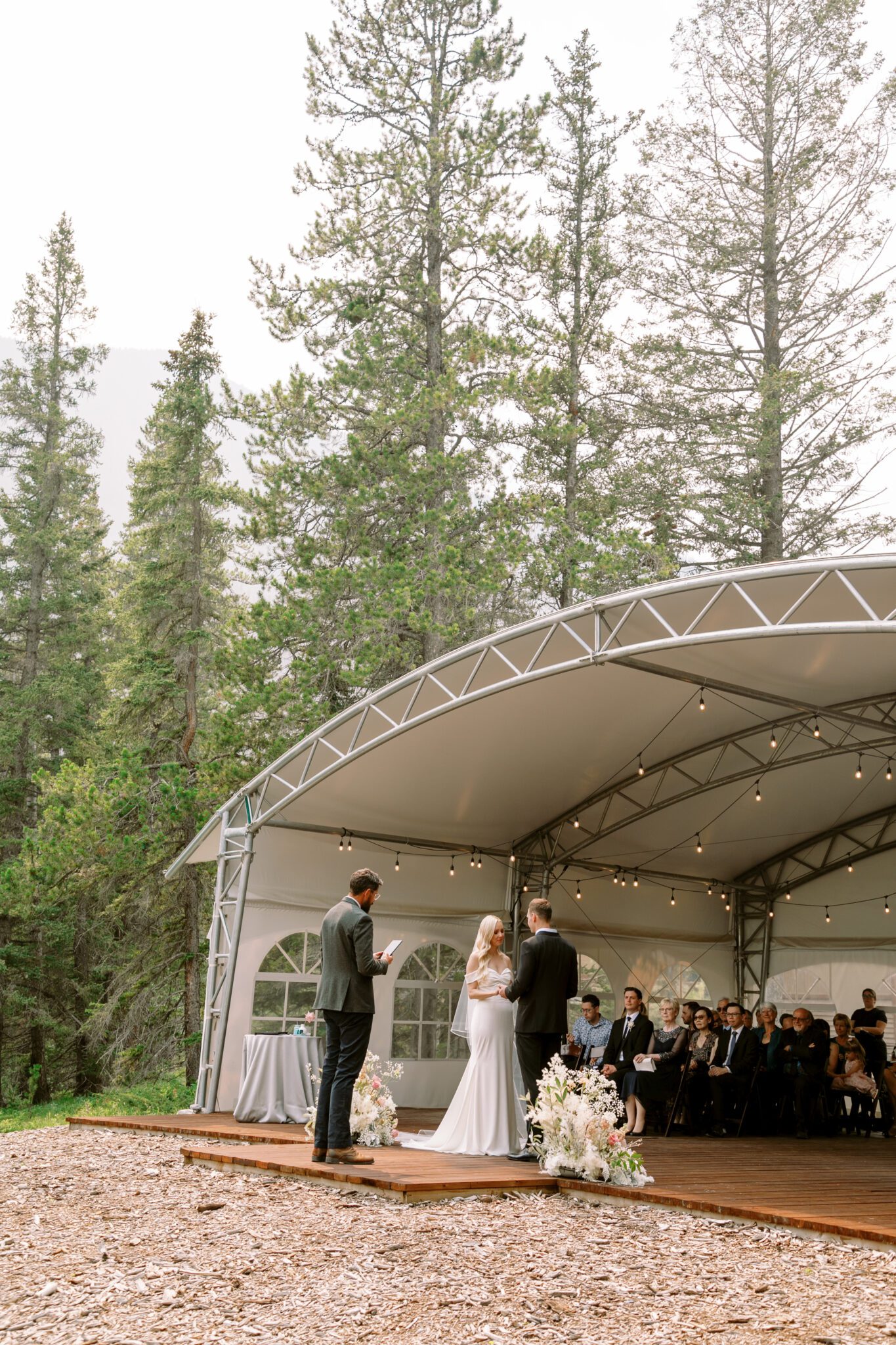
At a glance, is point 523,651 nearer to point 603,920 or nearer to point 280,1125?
point 280,1125

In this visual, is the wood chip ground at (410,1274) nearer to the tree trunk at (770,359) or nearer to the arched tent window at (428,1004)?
the arched tent window at (428,1004)

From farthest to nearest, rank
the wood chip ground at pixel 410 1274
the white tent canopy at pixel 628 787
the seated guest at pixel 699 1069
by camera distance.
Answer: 1. the seated guest at pixel 699 1069
2. the white tent canopy at pixel 628 787
3. the wood chip ground at pixel 410 1274

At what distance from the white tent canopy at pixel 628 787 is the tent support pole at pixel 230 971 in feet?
0.09

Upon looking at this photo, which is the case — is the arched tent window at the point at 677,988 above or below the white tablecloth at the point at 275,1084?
above

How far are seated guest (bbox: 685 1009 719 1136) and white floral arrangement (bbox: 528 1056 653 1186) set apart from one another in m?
4.40

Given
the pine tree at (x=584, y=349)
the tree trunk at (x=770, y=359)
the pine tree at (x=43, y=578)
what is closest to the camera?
the tree trunk at (x=770, y=359)

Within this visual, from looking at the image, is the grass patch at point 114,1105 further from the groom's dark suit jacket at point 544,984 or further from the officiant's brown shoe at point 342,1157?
the groom's dark suit jacket at point 544,984

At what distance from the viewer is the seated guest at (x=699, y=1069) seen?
34.7 feet

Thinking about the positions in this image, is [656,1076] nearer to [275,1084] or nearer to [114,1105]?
[275,1084]

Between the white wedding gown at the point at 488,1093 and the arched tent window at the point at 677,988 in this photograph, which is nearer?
the white wedding gown at the point at 488,1093

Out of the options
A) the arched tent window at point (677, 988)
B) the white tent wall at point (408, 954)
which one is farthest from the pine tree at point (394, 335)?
the arched tent window at point (677, 988)

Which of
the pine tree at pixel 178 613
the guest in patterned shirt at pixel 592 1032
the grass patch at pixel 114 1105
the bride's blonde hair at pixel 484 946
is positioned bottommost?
the grass patch at pixel 114 1105

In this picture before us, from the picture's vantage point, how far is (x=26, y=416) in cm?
2522

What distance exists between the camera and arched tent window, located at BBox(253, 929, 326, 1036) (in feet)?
36.9
